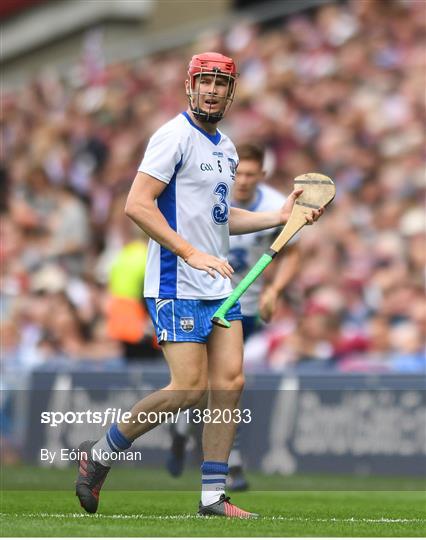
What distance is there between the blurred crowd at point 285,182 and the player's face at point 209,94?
528 cm

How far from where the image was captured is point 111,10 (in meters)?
26.3

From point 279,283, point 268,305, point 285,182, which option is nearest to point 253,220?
point 268,305

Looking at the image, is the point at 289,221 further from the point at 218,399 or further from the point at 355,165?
the point at 355,165

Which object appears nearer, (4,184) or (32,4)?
(4,184)

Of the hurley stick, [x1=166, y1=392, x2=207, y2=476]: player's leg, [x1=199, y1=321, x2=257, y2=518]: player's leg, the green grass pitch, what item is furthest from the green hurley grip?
[x1=166, y1=392, x2=207, y2=476]: player's leg

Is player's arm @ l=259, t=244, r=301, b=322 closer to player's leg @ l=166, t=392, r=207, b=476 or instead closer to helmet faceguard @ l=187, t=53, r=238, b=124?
player's leg @ l=166, t=392, r=207, b=476

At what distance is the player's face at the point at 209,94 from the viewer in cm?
819

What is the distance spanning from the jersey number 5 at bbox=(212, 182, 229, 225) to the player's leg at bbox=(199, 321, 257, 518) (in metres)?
0.54

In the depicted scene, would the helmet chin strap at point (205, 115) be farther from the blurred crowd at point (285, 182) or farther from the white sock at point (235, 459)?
the blurred crowd at point (285, 182)

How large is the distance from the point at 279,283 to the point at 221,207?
7.63 feet

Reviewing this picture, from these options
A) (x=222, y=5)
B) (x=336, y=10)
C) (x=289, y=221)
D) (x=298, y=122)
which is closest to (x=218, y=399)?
(x=289, y=221)

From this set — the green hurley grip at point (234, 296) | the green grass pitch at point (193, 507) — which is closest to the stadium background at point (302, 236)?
the green grass pitch at point (193, 507)

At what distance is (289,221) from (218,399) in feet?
3.23

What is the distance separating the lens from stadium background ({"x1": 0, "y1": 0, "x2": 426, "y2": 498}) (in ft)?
42.4
